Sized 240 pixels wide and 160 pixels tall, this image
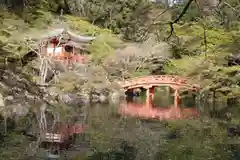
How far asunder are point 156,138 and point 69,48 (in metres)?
19.5

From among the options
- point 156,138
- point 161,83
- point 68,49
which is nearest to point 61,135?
point 156,138

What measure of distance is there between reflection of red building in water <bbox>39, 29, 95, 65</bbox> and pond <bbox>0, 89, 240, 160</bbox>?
→ 9419 millimetres

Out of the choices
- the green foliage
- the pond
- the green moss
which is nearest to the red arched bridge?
the green moss

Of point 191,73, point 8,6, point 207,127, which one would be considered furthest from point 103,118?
point 191,73

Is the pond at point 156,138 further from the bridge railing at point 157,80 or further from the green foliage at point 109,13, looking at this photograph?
the green foliage at point 109,13

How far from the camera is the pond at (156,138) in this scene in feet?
32.7

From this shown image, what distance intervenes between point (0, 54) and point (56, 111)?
323 inches

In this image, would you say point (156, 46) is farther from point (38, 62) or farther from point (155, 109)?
point (38, 62)

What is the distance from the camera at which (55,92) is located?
20.2m

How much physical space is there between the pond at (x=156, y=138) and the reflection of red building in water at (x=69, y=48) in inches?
371

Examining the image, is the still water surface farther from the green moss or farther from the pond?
the green moss

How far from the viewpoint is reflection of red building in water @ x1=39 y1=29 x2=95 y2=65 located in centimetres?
2745

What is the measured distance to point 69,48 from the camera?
30938mm

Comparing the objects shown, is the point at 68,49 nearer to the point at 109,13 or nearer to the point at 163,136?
the point at 109,13
